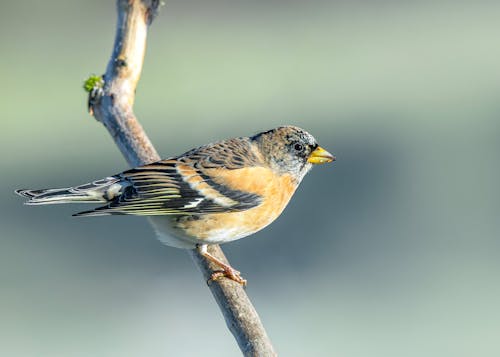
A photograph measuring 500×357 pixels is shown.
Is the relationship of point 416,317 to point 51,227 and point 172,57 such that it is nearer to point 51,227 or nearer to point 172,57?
point 51,227

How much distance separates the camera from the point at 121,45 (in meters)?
3.76

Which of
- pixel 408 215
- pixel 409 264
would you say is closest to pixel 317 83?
pixel 408 215

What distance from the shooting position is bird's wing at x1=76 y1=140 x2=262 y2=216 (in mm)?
3318

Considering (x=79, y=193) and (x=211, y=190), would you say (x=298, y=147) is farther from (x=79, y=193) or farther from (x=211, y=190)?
(x=79, y=193)

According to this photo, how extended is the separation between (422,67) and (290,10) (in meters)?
2.80

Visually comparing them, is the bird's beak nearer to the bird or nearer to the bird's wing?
the bird

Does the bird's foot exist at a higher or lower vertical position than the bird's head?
lower

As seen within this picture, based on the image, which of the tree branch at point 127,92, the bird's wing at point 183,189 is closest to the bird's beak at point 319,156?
the bird's wing at point 183,189

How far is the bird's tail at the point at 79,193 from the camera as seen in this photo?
3162 mm

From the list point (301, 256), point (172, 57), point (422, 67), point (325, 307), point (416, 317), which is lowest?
point (416, 317)

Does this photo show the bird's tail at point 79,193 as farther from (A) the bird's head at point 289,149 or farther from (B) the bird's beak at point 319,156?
(B) the bird's beak at point 319,156

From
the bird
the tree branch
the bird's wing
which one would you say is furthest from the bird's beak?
the tree branch

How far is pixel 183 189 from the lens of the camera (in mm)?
3389

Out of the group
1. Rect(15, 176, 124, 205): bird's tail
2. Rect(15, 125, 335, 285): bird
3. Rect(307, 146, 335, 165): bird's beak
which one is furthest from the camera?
Rect(307, 146, 335, 165): bird's beak
